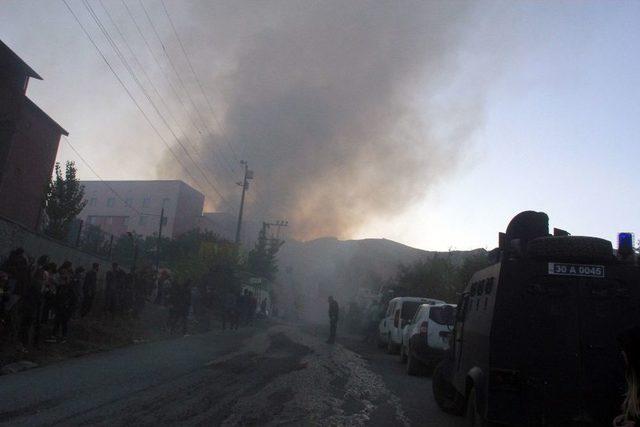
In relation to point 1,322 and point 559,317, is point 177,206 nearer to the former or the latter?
point 1,322

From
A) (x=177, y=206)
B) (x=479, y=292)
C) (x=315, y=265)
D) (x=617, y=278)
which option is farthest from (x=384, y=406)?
(x=315, y=265)

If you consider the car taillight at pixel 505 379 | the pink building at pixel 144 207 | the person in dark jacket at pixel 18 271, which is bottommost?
the car taillight at pixel 505 379

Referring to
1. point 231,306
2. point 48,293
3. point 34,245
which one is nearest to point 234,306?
point 231,306

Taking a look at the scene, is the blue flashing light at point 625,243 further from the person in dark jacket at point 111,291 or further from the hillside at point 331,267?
the hillside at point 331,267

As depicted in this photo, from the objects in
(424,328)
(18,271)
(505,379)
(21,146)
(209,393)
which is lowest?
(209,393)

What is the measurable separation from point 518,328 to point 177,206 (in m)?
70.0

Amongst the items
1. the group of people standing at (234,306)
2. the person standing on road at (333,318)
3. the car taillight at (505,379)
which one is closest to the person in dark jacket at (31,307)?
the car taillight at (505,379)

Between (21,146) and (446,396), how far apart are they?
23.8m

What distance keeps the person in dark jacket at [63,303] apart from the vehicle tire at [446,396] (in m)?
7.91

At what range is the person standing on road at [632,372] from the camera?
9.96 feet

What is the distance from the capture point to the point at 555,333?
182 inches

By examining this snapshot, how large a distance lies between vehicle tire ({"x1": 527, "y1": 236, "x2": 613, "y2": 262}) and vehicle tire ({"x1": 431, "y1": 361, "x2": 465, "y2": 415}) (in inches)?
112

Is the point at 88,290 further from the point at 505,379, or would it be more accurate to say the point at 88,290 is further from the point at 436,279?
the point at 436,279

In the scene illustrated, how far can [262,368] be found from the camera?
1014 centimetres
